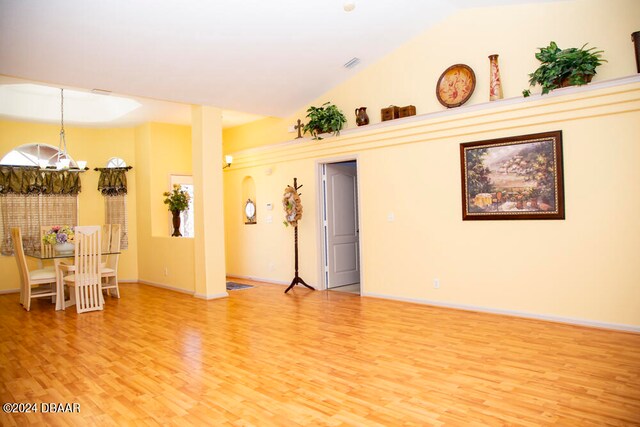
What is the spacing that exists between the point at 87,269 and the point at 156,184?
283cm

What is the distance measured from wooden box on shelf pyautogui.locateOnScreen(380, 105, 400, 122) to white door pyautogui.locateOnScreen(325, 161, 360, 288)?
4.89 ft

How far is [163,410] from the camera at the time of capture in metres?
2.94

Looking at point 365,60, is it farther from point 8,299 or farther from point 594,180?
point 8,299

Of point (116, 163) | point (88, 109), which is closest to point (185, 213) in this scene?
point (116, 163)

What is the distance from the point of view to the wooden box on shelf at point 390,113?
6.19 m

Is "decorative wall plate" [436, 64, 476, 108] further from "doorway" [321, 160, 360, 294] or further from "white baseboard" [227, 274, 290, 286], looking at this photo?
"white baseboard" [227, 274, 290, 286]

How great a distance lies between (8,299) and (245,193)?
4.43 meters

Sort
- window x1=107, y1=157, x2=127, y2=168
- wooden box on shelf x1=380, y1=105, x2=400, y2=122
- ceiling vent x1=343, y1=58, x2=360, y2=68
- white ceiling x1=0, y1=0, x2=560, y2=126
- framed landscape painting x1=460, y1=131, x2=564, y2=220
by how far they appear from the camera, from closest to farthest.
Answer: white ceiling x1=0, y1=0, x2=560, y2=126, framed landscape painting x1=460, y1=131, x2=564, y2=220, wooden box on shelf x1=380, y1=105, x2=400, y2=122, ceiling vent x1=343, y1=58, x2=360, y2=68, window x1=107, y1=157, x2=127, y2=168

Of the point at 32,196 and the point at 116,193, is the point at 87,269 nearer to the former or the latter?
the point at 32,196

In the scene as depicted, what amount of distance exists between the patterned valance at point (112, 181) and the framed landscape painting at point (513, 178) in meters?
6.79

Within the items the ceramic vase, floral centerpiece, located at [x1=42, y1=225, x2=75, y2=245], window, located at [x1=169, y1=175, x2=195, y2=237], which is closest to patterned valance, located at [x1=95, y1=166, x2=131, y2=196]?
window, located at [x1=169, y1=175, x2=195, y2=237]

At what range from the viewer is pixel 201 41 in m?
5.13

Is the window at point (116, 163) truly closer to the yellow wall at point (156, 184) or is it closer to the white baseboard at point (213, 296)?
the yellow wall at point (156, 184)

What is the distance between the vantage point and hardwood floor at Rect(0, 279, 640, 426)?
282 centimetres
